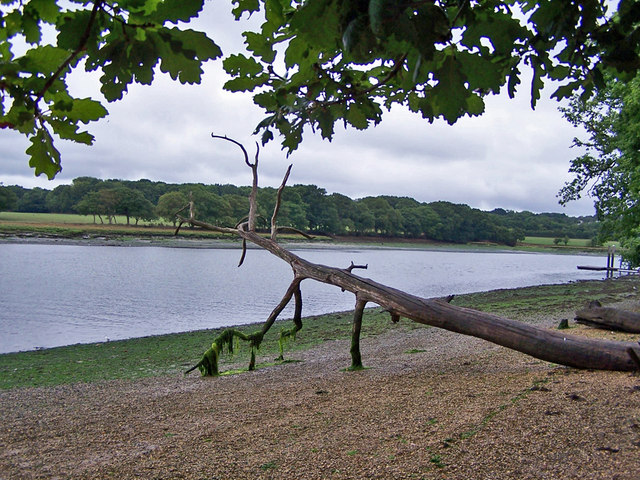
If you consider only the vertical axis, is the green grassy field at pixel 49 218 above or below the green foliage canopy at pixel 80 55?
below

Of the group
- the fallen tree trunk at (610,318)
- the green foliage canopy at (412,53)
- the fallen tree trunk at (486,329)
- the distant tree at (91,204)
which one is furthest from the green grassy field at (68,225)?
the green foliage canopy at (412,53)

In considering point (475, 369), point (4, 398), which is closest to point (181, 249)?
point (4, 398)

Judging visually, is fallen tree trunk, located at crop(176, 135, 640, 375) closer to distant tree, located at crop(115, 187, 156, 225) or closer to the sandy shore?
the sandy shore

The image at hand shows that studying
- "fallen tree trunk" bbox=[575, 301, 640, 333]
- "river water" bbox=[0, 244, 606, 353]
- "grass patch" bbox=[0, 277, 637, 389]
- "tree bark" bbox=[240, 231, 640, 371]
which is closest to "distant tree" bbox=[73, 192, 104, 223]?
"river water" bbox=[0, 244, 606, 353]

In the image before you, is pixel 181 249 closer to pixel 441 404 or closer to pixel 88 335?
pixel 88 335

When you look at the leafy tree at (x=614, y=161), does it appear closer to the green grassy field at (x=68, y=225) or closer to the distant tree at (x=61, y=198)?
the green grassy field at (x=68, y=225)

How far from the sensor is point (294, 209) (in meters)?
85.6

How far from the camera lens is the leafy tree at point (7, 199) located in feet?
217

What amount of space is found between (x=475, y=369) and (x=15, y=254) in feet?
172

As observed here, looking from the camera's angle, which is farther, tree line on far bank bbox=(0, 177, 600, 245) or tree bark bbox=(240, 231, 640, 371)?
tree line on far bank bbox=(0, 177, 600, 245)

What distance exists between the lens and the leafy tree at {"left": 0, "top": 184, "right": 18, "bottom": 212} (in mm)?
66188

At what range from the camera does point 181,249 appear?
6944 cm

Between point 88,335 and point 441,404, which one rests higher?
point 441,404

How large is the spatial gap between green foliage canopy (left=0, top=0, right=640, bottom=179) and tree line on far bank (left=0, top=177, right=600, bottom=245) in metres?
61.1
